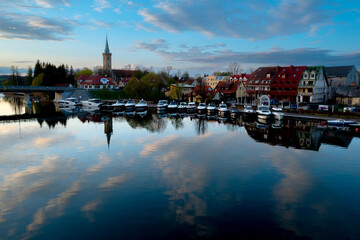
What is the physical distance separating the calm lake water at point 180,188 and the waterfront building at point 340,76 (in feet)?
226

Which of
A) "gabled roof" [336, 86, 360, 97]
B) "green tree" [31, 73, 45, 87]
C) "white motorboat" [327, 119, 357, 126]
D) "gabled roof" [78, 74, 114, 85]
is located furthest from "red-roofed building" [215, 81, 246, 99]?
"green tree" [31, 73, 45, 87]

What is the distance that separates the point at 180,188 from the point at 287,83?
84.2 m

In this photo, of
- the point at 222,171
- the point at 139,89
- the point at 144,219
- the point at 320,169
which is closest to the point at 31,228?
the point at 144,219

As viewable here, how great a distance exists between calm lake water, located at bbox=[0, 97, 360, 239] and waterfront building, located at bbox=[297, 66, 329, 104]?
1971 inches

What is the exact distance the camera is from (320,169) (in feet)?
97.2

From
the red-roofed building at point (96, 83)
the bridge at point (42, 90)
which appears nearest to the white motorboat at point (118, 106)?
the bridge at point (42, 90)

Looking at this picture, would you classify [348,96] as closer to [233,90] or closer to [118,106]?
[233,90]

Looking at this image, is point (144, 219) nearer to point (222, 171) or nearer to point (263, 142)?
point (222, 171)

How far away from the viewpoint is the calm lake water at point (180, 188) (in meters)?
17.9

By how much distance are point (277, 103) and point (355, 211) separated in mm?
75742

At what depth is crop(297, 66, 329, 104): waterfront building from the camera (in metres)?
89.8

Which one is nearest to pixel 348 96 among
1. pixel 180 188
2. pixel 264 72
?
pixel 264 72

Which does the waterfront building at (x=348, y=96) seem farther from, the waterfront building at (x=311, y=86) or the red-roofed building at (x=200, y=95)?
the red-roofed building at (x=200, y=95)

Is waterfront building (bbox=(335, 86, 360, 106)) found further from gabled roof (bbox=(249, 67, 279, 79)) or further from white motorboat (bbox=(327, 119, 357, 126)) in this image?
white motorboat (bbox=(327, 119, 357, 126))
